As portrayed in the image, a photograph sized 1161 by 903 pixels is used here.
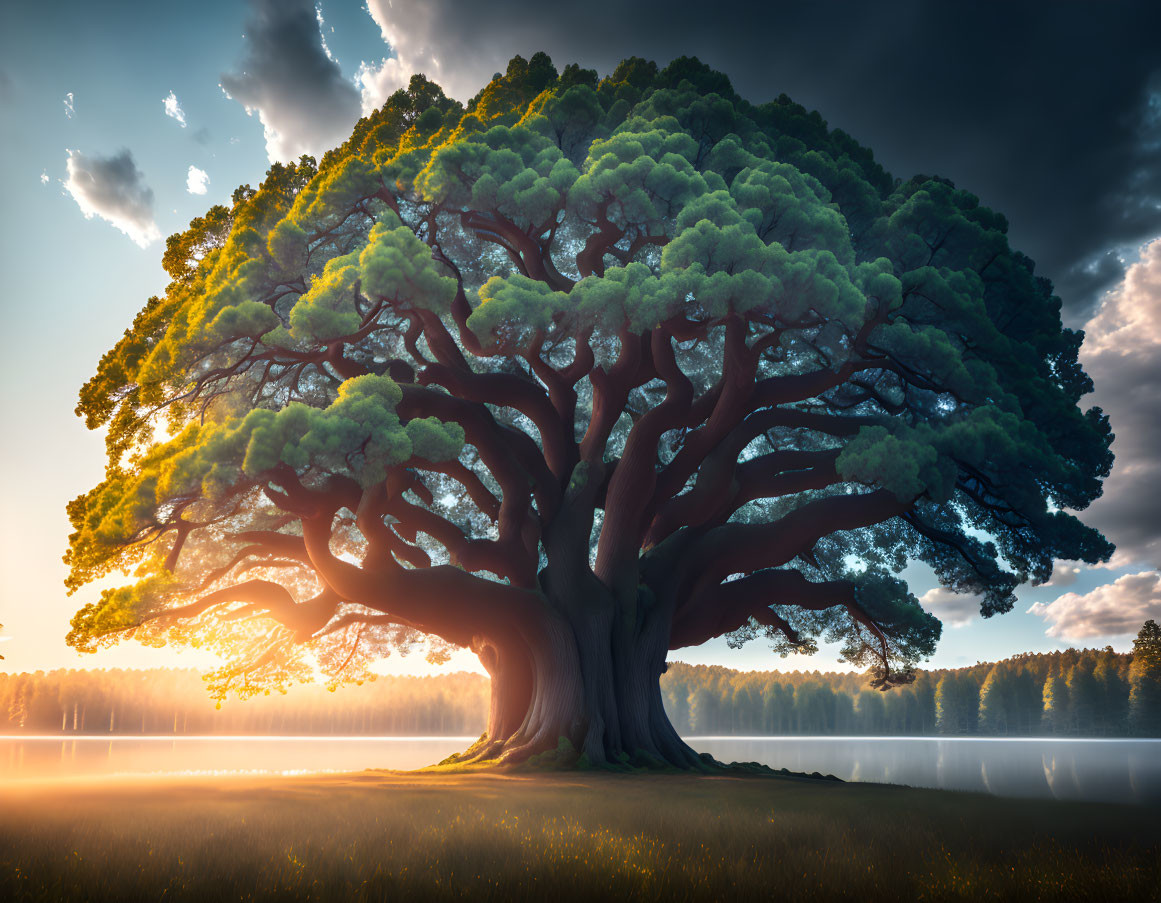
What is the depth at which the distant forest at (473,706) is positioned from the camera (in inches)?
3381

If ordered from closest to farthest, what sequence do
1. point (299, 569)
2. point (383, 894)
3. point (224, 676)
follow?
point (383, 894), point (224, 676), point (299, 569)

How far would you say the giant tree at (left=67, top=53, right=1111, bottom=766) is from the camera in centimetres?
1011

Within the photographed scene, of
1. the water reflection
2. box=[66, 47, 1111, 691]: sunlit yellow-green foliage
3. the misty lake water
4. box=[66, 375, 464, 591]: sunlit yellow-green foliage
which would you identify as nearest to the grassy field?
box=[66, 375, 464, 591]: sunlit yellow-green foliage

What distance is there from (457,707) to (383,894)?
317ft

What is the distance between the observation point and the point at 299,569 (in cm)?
1653

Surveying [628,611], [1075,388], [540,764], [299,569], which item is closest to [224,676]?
[299,569]

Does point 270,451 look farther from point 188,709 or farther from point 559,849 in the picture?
point 188,709

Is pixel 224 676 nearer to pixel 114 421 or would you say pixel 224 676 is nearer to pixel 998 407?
pixel 114 421

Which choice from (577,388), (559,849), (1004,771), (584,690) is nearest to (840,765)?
(1004,771)

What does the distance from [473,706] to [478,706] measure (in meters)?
0.62

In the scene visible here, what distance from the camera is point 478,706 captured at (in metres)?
95.2

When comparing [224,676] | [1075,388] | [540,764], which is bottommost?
[540,764]

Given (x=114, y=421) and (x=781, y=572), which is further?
(x=781, y=572)

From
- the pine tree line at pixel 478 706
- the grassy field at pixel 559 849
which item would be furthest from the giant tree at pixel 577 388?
the pine tree line at pixel 478 706
